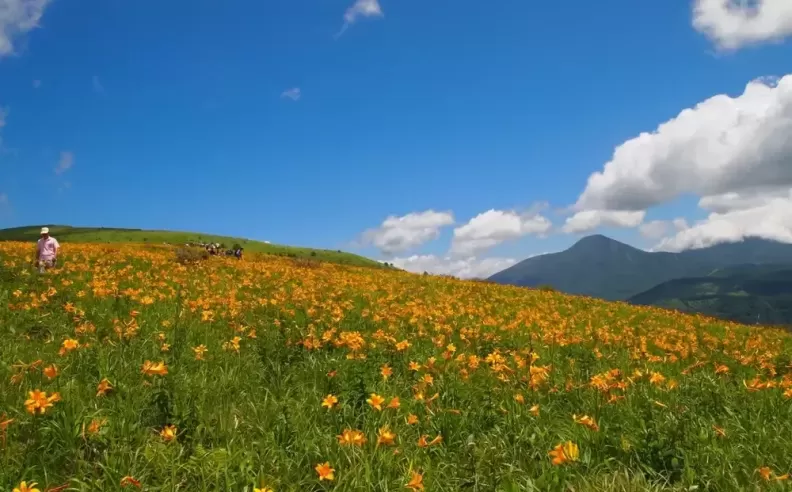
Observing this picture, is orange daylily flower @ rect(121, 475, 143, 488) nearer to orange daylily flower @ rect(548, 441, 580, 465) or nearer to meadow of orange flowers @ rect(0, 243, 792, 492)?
meadow of orange flowers @ rect(0, 243, 792, 492)

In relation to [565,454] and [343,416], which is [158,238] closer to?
[343,416]

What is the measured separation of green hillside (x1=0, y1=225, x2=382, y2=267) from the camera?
108 meters

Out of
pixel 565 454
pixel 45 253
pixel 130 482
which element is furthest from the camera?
Answer: pixel 45 253

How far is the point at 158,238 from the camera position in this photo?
11244cm

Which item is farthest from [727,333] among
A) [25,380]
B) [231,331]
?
[25,380]

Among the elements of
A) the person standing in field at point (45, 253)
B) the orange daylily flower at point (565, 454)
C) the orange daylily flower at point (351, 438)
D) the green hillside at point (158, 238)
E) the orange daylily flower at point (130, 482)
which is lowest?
the orange daylily flower at point (565, 454)

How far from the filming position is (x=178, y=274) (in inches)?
643

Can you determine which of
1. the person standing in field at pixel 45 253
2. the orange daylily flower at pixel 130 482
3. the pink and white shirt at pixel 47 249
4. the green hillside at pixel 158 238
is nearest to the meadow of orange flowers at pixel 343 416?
the orange daylily flower at pixel 130 482

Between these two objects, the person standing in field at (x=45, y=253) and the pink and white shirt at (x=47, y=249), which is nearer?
the person standing in field at (x=45, y=253)

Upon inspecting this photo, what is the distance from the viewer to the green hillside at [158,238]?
107500mm

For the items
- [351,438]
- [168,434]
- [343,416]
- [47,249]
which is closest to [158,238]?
[47,249]

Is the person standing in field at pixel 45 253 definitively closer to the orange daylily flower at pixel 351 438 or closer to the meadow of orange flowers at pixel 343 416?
the meadow of orange flowers at pixel 343 416

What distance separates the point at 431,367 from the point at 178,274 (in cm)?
1222

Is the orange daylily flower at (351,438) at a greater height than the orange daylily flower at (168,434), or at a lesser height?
lesser
